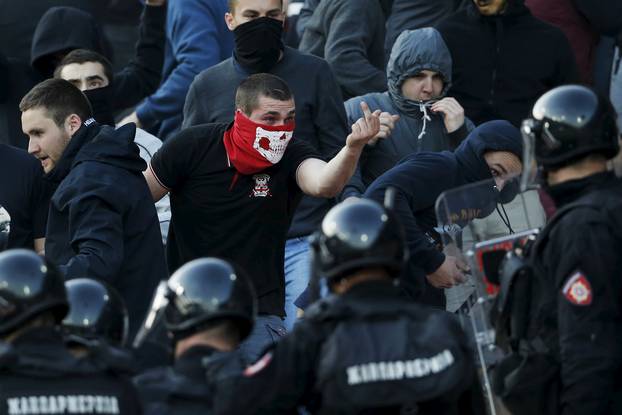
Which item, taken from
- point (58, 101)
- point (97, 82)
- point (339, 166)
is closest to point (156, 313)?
point (339, 166)

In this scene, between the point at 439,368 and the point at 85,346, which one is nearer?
the point at 439,368

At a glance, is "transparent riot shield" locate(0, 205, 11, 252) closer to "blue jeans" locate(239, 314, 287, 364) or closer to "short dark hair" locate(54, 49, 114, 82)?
"blue jeans" locate(239, 314, 287, 364)

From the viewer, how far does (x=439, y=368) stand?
5.61 metres

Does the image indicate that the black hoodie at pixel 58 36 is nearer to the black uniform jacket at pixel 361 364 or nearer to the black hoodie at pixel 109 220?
the black hoodie at pixel 109 220

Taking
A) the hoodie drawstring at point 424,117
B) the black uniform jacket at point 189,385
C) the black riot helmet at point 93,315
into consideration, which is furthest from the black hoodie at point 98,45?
the black uniform jacket at point 189,385

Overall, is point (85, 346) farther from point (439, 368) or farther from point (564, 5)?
point (564, 5)

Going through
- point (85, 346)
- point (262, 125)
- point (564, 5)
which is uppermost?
point (85, 346)

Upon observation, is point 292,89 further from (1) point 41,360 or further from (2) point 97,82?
(1) point 41,360

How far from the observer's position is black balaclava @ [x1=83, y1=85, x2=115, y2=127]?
32.0 feet

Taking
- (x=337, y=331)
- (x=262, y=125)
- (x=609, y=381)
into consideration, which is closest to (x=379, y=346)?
(x=337, y=331)

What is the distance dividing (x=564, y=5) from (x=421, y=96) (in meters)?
1.56

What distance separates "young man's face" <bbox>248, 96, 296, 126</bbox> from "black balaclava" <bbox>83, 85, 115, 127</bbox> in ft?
5.61

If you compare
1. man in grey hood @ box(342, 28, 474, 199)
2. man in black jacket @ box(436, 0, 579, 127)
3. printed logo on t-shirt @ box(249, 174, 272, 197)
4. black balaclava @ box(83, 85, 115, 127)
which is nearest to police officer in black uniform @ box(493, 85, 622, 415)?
printed logo on t-shirt @ box(249, 174, 272, 197)

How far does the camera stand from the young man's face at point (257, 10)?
9211 millimetres
